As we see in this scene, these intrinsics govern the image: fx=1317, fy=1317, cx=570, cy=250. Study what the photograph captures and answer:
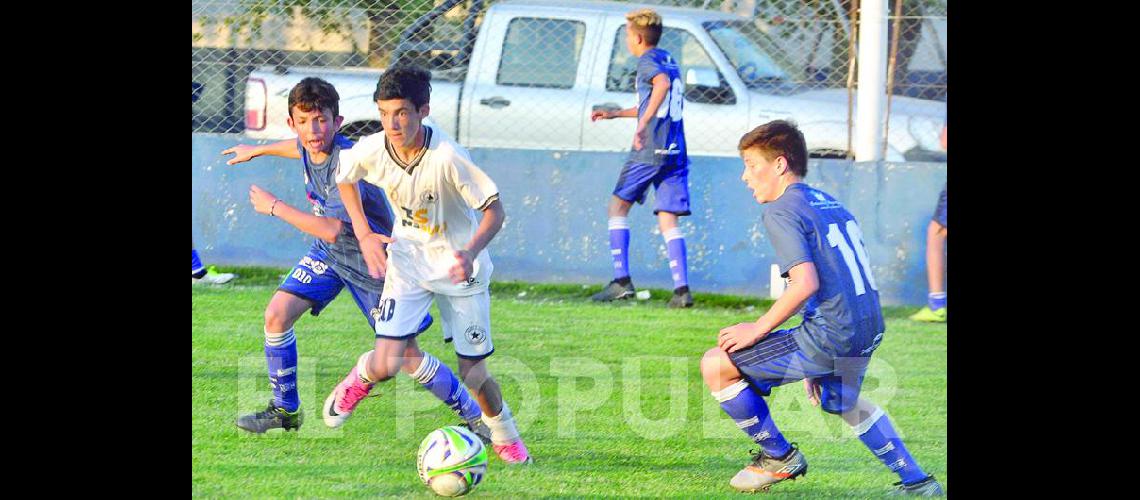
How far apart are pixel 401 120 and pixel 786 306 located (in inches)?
61.9

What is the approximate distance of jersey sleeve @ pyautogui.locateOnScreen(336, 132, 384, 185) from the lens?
16.3 ft

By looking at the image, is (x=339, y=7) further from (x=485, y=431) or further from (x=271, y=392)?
(x=485, y=431)

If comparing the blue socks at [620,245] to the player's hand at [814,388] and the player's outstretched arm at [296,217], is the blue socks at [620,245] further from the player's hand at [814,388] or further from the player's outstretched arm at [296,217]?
the player's hand at [814,388]

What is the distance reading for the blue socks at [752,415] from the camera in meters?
4.51

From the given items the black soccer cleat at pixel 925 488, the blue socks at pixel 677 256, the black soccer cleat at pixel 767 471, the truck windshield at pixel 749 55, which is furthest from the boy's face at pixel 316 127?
the truck windshield at pixel 749 55

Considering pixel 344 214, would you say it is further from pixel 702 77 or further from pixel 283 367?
pixel 702 77

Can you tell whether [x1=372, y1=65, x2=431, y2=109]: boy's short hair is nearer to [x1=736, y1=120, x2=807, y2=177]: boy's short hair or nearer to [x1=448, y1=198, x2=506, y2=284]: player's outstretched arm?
[x1=448, y1=198, x2=506, y2=284]: player's outstretched arm

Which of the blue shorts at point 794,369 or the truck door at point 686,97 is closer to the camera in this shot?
the blue shorts at point 794,369

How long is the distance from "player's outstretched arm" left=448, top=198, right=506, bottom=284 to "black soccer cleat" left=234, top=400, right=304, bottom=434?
0.95 metres

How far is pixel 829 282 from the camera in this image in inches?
176

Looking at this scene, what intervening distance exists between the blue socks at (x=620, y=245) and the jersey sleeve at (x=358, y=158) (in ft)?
9.87

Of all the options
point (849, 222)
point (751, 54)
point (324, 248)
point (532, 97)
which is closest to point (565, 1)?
point (532, 97)

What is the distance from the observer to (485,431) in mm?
5051

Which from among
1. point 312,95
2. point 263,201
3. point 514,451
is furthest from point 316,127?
point 514,451
